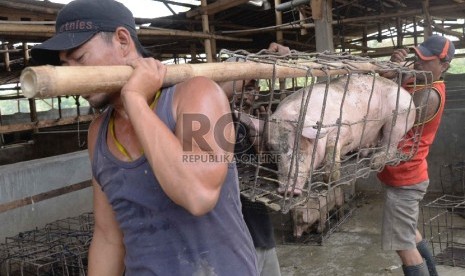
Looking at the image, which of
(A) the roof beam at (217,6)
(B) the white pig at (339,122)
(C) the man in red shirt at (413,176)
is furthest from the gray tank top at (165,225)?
(A) the roof beam at (217,6)

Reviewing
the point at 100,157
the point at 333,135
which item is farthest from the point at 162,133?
the point at 333,135

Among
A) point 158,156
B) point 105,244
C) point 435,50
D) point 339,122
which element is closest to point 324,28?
point 435,50

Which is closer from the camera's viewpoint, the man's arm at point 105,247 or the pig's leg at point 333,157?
the man's arm at point 105,247

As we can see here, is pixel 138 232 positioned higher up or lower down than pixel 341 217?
higher up

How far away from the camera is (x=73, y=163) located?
4.24 meters

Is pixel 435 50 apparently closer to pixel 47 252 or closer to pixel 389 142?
pixel 389 142

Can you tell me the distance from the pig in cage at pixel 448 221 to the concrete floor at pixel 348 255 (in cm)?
12

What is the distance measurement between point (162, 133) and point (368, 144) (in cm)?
193

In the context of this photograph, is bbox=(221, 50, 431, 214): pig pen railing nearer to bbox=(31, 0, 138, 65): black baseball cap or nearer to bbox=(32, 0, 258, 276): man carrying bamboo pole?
bbox=(32, 0, 258, 276): man carrying bamboo pole

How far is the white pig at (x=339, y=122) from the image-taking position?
2273mm

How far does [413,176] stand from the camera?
10.8 ft

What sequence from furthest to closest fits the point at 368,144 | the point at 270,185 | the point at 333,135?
the point at 368,144 < the point at 333,135 < the point at 270,185

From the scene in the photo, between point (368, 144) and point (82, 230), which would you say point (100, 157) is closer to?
point (368, 144)

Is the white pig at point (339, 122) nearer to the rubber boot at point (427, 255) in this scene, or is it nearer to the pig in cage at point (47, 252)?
the rubber boot at point (427, 255)
